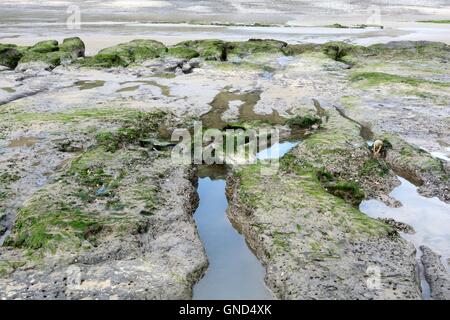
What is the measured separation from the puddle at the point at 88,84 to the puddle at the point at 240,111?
540 centimetres

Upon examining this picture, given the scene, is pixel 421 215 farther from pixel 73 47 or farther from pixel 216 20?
pixel 216 20

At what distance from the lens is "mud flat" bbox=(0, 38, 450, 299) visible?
6.94m

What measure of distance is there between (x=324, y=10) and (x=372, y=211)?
45764 mm

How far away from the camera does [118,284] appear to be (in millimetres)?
6656

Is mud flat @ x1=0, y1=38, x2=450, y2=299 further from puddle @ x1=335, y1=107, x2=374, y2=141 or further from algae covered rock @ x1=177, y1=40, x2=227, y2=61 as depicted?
algae covered rock @ x1=177, y1=40, x2=227, y2=61

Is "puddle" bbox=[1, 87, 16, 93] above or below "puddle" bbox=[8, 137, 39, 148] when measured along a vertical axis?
above

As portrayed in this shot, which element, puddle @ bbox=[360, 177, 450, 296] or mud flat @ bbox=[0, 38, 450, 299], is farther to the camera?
puddle @ bbox=[360, 177, 450, 296]

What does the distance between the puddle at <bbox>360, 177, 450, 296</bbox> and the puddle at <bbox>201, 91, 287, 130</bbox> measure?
544cm

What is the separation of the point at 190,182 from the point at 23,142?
16.2 ft

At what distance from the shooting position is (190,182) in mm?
10258

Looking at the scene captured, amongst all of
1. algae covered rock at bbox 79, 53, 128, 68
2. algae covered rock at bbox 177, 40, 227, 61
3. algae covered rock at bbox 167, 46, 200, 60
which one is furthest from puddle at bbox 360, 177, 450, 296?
algae covered rock at bbox 79, 53, 128, 68

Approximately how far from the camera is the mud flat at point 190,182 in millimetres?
6938

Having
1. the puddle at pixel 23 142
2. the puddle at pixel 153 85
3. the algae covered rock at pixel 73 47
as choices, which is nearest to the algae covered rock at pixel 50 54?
the algae covered rock at pixel 73 47
